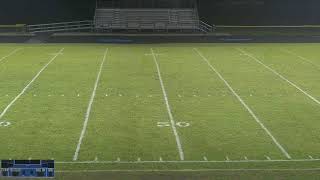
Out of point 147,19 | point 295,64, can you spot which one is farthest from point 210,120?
point 147,19

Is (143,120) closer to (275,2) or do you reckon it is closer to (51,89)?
(51,89)

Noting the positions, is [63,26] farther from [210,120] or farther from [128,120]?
[210,120]

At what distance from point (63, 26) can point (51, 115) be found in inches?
1019

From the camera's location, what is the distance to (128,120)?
14312 mm

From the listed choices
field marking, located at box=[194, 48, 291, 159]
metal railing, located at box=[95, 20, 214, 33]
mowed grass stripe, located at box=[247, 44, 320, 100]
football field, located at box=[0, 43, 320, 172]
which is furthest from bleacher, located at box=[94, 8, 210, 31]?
field marking, located at box=[194, 48, 291, 159]

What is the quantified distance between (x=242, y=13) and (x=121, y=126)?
2871 cm

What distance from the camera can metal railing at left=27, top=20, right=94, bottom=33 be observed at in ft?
128

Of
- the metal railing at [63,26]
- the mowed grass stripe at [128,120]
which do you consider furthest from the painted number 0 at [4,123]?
the metal railing at [63,26]

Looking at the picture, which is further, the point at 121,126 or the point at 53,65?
the point at 53,65

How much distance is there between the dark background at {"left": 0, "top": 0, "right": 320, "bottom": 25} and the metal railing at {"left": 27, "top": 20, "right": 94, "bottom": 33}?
15.8 inches

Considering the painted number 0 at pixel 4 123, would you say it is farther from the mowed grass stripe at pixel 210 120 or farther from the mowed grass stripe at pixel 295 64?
the mowed grass stripe at pixel 295 64

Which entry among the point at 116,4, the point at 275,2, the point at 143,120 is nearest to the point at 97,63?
the point at 143,120

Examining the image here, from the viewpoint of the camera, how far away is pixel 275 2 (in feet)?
135

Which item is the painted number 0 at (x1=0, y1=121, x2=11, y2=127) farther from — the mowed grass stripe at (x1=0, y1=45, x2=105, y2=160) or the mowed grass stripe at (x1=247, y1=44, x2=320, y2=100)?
the mowed grass stripe at (x1=247, y1=44, x2=320, y2=100)
